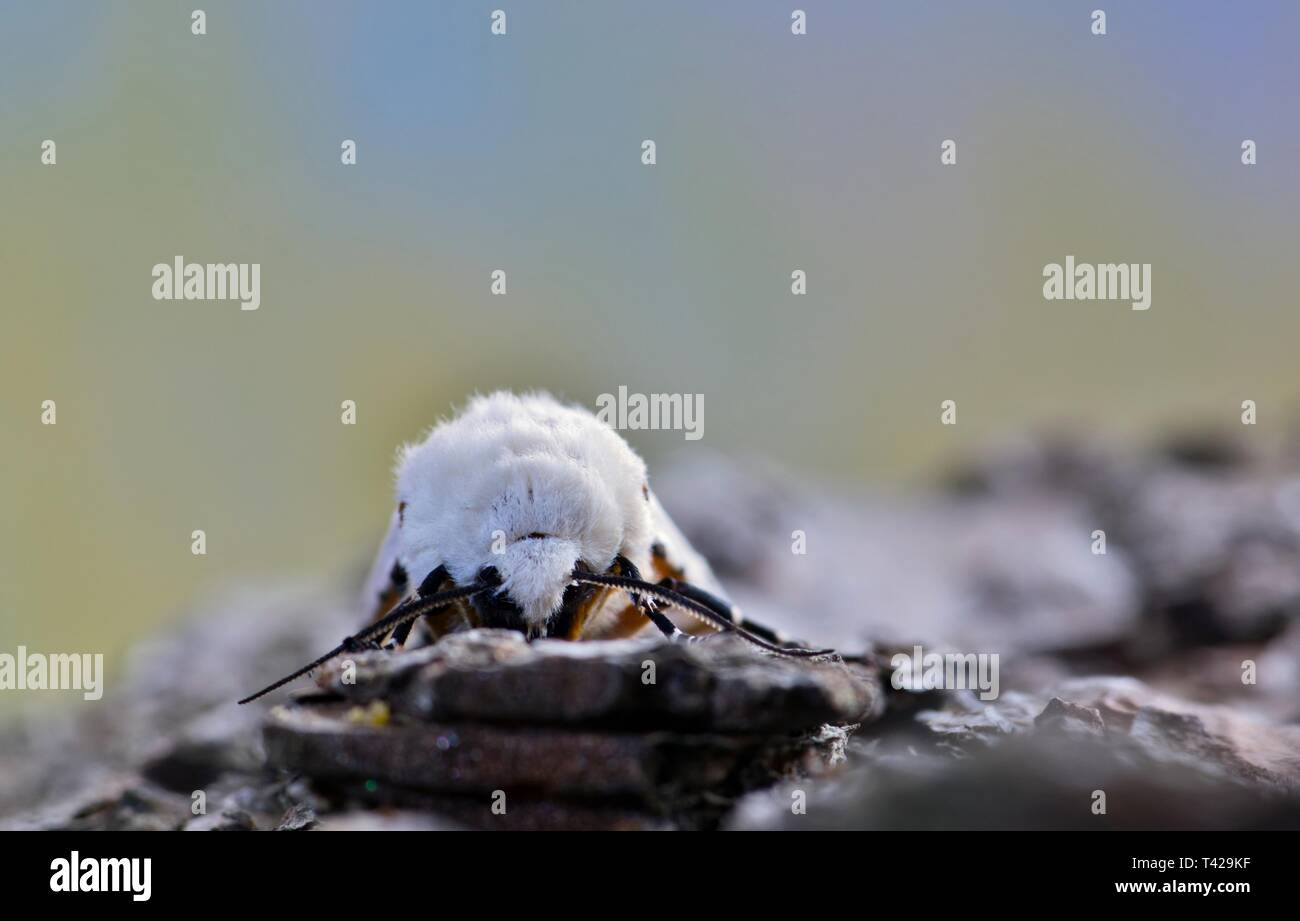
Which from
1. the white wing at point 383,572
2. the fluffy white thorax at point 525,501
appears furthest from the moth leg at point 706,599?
the white wing at point 383,572

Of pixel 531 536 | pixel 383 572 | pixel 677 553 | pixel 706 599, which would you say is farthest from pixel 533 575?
pixel 383 572

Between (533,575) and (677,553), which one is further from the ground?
(677,553)

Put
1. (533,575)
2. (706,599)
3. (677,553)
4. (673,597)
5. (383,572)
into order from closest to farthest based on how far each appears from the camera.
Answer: (533,575)
(673,597)
(706,599)
(677,553)
(383,572)

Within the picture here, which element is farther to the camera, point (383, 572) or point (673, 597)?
point (383, 572)

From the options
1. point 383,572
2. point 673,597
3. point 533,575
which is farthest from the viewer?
point 383,572

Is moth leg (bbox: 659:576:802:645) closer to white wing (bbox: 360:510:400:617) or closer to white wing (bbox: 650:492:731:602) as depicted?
white wing (bbox: 650:492:731:602)

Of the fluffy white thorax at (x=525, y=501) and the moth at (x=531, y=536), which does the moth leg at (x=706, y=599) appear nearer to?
the moth at (x=531, y=536)

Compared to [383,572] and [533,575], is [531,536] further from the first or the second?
[383,572]
